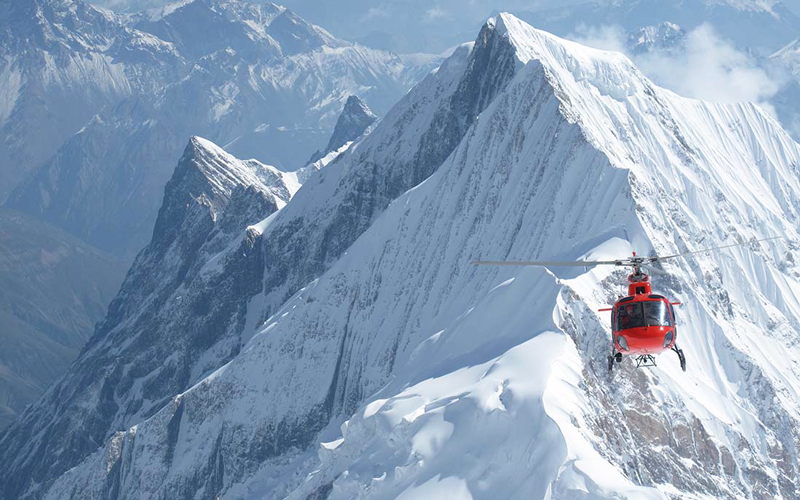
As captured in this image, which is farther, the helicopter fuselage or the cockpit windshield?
the cockpit windshield

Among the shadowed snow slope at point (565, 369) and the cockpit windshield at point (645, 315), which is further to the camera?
the shadowed snow slope at point (565, 369)

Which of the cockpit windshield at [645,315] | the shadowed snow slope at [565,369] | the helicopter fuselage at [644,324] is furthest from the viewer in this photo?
the shadowed snow slope at [565,369]

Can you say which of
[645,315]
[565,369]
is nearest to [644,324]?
[645,315]

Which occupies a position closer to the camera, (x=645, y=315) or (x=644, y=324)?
(x=644, y=324)

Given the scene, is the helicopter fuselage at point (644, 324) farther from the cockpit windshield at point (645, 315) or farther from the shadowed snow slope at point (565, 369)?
the shadowed snow slope at point (565, 369)

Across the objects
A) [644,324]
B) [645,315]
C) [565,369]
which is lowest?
[565,369]

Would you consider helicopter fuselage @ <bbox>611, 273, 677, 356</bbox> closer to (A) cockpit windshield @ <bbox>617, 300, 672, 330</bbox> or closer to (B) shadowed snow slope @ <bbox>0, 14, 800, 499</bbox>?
(A) cockpit windshield @ <bbox>617, 300, 672, 330</bbox>

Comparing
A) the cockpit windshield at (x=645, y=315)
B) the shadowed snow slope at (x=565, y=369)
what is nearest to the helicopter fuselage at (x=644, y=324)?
the cockpit windshield at (x=645, y=315)

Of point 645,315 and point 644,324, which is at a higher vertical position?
point 645,315

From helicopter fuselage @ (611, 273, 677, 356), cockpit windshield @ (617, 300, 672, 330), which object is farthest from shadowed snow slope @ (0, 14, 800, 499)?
cockpit windshield @ (617, 300, 672, 330)

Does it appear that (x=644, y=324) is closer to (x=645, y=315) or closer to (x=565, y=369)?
(x=645, y=315)
